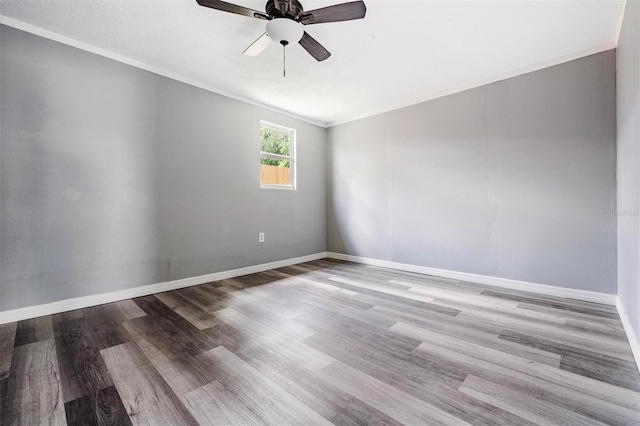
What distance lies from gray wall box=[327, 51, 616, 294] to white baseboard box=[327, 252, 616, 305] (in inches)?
2.3

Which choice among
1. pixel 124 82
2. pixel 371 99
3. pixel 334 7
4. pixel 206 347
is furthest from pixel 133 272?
pixel 371 99

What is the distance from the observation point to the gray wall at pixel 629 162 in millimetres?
1623

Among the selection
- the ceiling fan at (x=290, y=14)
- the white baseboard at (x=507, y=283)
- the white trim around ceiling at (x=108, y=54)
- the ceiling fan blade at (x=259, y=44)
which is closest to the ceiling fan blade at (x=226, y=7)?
A: the ceiling fan at (x=290, y=14)

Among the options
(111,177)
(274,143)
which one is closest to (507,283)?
(274,143)

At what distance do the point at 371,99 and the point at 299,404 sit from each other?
3628 mm

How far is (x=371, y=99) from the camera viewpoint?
3713mm

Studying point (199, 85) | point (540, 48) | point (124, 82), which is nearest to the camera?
point (540, 48)

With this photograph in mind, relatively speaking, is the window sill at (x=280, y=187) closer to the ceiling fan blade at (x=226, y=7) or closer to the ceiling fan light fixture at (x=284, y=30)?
the ceiling fan light fixture at (x=284, y=30)

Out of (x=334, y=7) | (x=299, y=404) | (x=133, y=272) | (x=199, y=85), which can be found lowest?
(x=299, y=404)

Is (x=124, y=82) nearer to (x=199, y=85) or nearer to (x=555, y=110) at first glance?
(x=199, y=85)

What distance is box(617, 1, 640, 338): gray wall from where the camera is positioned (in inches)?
63.9

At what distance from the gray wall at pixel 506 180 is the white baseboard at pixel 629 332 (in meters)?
0.35

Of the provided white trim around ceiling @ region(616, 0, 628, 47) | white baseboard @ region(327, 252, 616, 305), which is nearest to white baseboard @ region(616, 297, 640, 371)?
white baseboard @ region(327, 252, 616, 305)

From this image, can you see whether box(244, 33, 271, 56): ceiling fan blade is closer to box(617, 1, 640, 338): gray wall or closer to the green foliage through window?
the green foliage through window
